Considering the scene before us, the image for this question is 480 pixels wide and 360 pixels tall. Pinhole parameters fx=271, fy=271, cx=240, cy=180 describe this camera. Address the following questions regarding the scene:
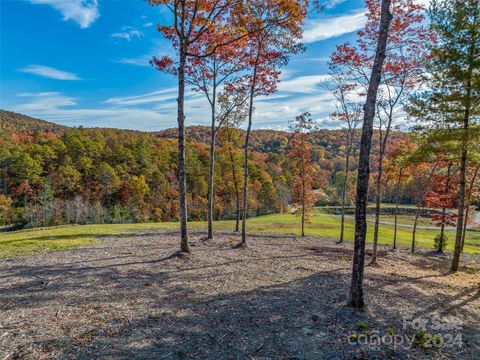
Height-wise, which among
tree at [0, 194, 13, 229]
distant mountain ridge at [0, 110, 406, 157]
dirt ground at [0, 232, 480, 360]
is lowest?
tree at [0, 194, 13, 229]

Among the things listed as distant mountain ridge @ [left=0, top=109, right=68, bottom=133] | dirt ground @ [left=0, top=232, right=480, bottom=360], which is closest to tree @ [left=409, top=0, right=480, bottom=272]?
dirt ground @ [left=0, top=232, right=480, bottom=360]

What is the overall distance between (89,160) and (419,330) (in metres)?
53.7

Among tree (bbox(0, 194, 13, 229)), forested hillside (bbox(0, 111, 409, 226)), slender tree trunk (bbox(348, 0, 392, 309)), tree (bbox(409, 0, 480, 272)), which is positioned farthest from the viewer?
forested hillside (bbox(0, 111, 409, 226))

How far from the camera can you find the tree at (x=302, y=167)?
20.8 meters

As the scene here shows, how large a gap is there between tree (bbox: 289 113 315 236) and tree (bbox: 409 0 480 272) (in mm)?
10086

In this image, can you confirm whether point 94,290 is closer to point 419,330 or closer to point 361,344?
point 361,344

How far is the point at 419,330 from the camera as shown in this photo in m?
5.11

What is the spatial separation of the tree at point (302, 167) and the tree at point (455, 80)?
33.1ft

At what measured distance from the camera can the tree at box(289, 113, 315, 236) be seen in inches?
817

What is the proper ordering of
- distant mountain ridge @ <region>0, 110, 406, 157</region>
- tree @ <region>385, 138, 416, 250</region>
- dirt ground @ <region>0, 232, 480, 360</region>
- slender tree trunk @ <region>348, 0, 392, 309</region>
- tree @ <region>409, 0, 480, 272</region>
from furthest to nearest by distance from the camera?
distant mountain ridge @ <region>0, 110, 406, 157</region> < tree @ <region>385, 138, 416, 250</region> < tree @ <region>409, 0, 480, 272</region> < slender tree trunk @ <region>348, 0, 392, 309</region> < dirt ground @ <region>0, 232, 480, 360</region>

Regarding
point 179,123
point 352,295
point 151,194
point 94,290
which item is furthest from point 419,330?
point 151,194

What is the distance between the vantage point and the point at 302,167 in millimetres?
21453

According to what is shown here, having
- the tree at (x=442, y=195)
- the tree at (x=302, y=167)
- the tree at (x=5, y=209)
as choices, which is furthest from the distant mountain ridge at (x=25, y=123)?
the tree at (x=442, y=195)

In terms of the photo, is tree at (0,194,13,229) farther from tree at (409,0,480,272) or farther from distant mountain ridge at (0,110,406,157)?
tree at (409,0,480,272)
